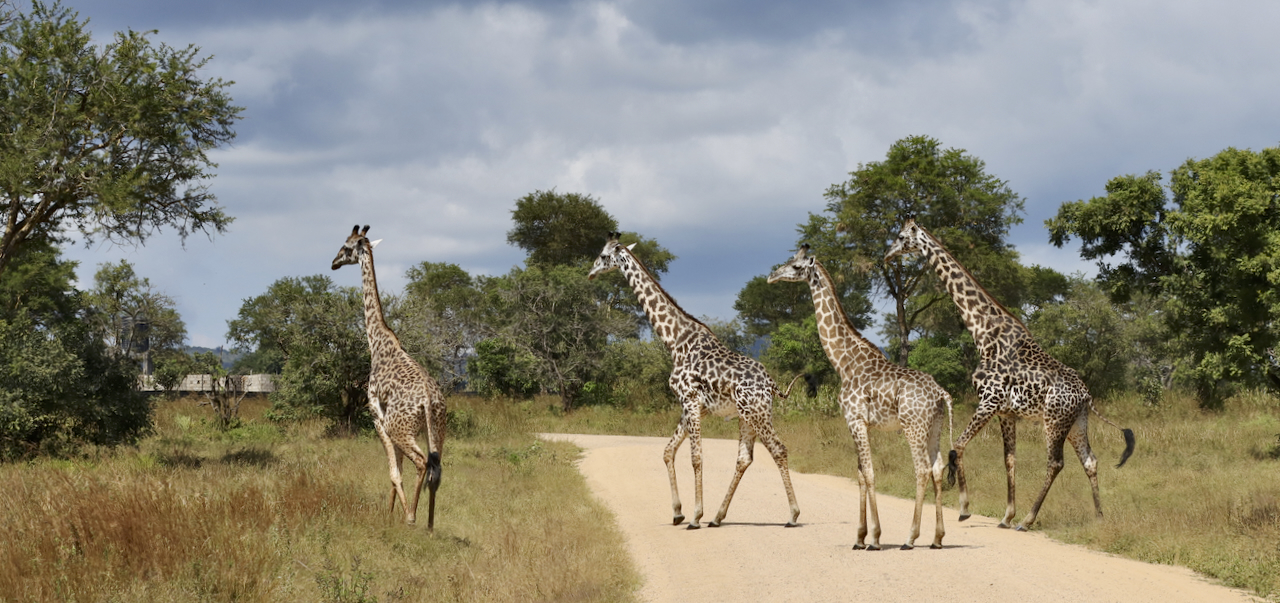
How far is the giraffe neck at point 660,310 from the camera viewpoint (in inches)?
531

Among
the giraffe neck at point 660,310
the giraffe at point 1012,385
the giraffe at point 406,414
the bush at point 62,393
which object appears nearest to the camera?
the giraffe at point 406,414

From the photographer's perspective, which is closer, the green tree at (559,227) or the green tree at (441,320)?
the green tree at (441,320)

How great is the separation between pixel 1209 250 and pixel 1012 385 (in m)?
12.2

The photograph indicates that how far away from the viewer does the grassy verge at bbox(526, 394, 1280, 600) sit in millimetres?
10750

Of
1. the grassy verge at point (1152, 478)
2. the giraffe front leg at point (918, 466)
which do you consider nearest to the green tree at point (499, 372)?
the grassy verge at point (1152, 478)

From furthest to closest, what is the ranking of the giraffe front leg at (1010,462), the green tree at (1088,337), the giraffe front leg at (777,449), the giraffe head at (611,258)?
1. the green tree at (1088,337)
2. the giraffe head at (611,258)
3. the giraffe front leg at (1010,462)
4. the giraffe front leg at (777,449)

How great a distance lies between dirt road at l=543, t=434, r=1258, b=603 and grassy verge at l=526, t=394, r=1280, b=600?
1.63ft

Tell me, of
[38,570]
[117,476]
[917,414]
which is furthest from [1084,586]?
[117,476]

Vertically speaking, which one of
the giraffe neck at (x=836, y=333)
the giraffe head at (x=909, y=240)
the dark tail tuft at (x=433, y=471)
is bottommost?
the dark tail tuft at (x=433, y=471)

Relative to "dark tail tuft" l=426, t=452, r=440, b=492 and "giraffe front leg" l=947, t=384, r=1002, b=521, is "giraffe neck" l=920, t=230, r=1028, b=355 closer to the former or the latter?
"giraffe front leg" l=947, t=384, r=1002, b=521

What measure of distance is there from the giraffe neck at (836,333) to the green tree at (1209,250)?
11559 mm

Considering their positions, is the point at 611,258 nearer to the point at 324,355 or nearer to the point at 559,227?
the point at 324,355

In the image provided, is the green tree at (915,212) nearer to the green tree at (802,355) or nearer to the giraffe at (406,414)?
the green tree at (802,355)

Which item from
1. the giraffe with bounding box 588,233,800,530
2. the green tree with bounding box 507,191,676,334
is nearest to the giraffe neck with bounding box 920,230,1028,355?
the giraffe with bounding box 588,233,800,530
